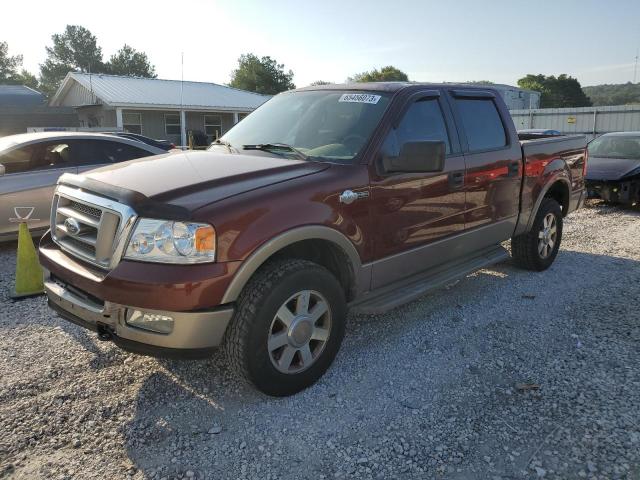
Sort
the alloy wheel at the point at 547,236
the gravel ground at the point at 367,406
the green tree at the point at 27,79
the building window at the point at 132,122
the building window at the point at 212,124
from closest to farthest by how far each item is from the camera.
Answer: the gravel ground at the point at 367,406 < the alloy wheel at the point at 547,236 < the building window at the point at 132,122 < the building window at the point at 212,124 < the green tree at the point at 27,79

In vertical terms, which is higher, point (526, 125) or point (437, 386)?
point (526, 125)

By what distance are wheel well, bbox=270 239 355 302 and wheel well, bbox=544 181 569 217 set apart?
3.47 meters

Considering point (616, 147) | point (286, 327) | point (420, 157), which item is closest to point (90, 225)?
point (286, 327)

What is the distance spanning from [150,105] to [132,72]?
57.4 metres

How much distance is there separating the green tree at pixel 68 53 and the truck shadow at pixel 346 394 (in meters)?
88.3

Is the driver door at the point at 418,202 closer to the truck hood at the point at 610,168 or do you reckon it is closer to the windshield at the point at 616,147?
the truck hood at the point at 610,168

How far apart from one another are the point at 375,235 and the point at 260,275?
0.98 m

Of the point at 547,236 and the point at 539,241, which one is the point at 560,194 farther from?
the point at 539,241

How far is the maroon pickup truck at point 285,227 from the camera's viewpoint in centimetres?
279

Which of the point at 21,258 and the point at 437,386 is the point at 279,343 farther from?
the point at 21,258

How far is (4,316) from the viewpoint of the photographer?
4.64 meters

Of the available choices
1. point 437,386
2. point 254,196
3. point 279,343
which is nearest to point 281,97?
point 254,196

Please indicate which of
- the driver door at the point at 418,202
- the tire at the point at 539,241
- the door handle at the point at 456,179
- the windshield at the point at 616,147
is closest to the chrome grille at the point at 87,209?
the driver door at the point at 418,202

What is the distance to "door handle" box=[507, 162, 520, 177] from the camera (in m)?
5.01
